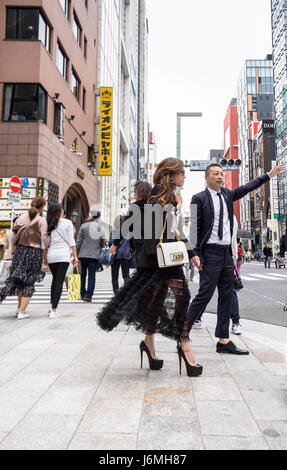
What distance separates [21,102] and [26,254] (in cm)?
1199

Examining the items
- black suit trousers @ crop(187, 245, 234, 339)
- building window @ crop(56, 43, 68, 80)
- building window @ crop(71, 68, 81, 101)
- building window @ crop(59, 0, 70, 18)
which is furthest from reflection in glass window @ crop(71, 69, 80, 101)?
black suit trousers @ crop(187, 245, 234, 339)


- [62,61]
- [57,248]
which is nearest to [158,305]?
[57,248]

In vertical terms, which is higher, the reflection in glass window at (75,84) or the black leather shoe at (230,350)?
the reflection in glass window at (75,84)

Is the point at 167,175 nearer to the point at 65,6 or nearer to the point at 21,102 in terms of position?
the point at 21,102

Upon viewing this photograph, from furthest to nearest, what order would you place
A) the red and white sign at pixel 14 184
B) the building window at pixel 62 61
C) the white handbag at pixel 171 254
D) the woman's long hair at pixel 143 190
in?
the building window at pixel 62 61
the red and white sign at pixel 14 184
the woman's long hair at pixel 143 190
the white handbag at pixel 171 254

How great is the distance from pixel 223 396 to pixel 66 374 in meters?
1.29

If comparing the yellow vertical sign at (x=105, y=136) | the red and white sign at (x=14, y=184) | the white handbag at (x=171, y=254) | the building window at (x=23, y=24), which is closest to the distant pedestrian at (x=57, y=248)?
the white handbag at (x=171, y=254)

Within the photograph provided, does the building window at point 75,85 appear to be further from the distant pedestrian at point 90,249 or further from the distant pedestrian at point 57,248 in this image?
the distant pedestrian at point 57,248

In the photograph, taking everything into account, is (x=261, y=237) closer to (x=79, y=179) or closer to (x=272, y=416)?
(x=79, y=179)

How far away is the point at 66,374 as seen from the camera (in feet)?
10.4

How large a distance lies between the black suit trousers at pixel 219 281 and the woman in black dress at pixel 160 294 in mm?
612

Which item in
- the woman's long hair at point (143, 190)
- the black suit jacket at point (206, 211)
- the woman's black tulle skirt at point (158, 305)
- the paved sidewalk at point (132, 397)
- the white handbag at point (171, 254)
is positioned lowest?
the paved sidewalk at point (132, 397)

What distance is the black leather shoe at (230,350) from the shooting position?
3.86 metres

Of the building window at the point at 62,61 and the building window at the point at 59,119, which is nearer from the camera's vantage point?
the building window at the point at 59,119
